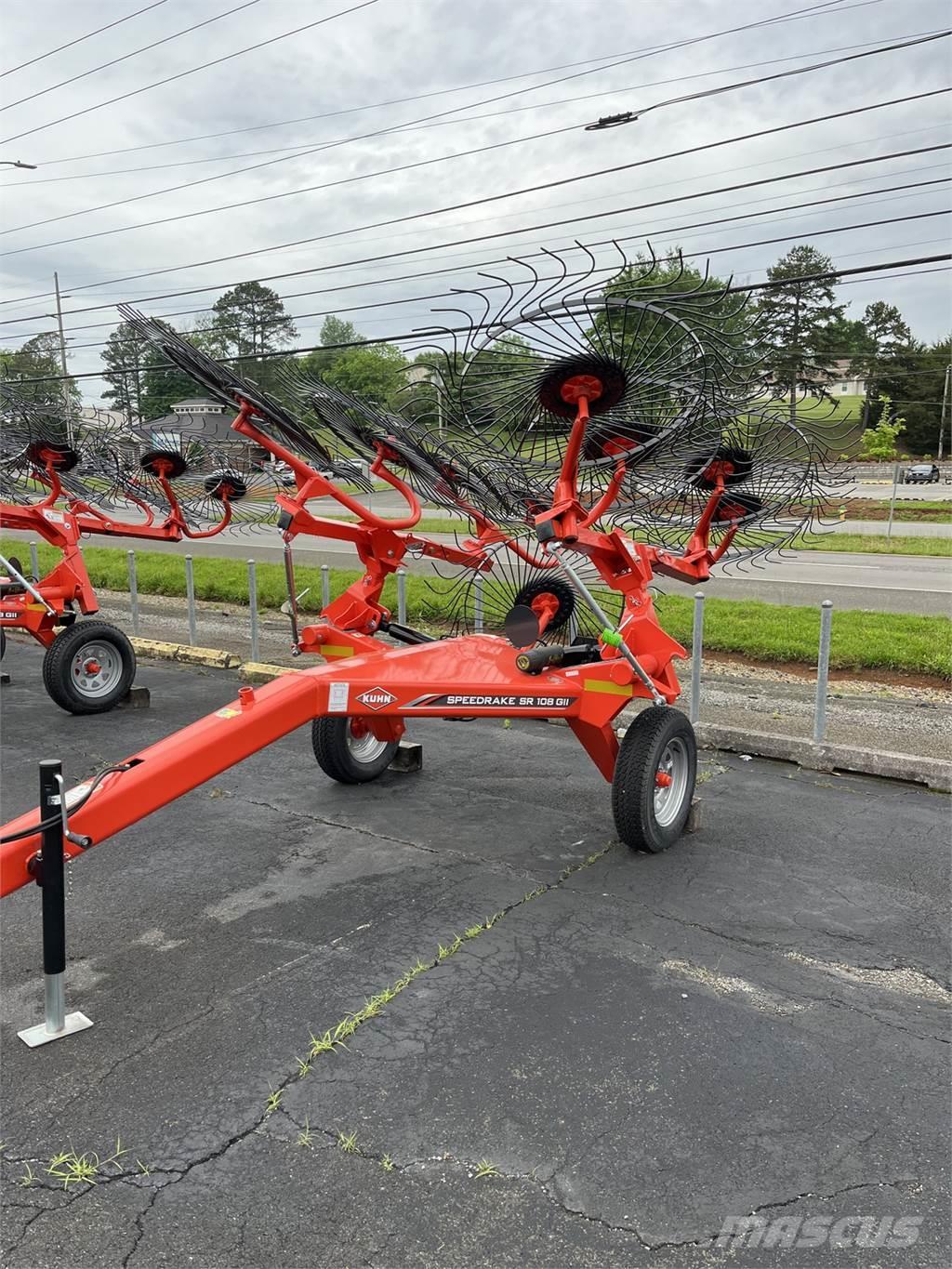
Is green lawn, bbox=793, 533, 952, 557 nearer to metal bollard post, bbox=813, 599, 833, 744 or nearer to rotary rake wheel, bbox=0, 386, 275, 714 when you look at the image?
metal bollard post, bbox=813, 599, 833, 744

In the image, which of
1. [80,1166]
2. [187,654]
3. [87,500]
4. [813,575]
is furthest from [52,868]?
[813,575]

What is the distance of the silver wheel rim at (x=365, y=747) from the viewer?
6418 millimetres

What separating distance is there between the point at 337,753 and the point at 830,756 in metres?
3.50

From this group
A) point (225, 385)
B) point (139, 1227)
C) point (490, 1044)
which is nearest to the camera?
point (139, 1227)

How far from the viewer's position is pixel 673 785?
5.48 meters

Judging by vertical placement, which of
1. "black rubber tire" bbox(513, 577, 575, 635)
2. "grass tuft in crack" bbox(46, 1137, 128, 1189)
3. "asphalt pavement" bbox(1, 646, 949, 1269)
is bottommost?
"asphalt pavement" bbox(1, 646, 949, 1269)

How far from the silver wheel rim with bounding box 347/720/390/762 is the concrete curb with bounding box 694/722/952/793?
2.50m

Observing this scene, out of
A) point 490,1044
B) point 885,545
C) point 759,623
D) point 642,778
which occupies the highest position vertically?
point 642,778

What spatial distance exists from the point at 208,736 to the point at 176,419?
20.4ft

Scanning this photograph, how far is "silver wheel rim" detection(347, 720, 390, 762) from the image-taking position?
6418 mm

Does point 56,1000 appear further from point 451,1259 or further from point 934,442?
point 934,442

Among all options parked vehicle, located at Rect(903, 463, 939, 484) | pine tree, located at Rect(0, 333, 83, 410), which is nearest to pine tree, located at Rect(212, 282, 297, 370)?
pine tree, located at Rect(0, 333, 83, 410)

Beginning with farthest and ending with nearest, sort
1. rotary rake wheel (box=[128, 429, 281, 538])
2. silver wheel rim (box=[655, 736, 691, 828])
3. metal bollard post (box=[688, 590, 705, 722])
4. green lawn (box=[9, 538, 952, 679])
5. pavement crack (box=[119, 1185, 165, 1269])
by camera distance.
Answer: green lawn (box=[9, 538, 952, 679]) → rotary rake wheel (box=[128, 429, 281, 538]) → metal bollard post (box=[688, 590, 705, 722]) → silver wheel rim (box=[655, 736, 691, 828]) → pavement crack (box=[119, 1185, 165, 1269])

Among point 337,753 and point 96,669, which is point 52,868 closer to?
point 337,753
